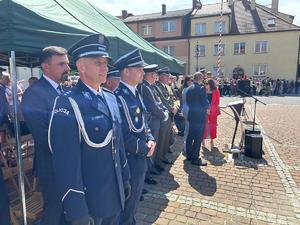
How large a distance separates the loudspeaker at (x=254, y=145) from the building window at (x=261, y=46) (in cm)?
3043

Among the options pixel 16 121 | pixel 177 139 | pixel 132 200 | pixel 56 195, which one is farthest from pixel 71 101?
pixel 177 139

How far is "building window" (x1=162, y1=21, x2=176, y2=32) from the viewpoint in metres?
38.4

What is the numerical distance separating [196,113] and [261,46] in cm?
3157

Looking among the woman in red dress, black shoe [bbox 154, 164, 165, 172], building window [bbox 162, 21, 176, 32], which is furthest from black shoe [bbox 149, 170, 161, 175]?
building window [bbox 162, 21, 176, 32]

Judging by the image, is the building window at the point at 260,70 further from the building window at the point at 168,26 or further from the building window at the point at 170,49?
the building window at the point at 168,26

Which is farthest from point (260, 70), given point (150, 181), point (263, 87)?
point (150, 181)

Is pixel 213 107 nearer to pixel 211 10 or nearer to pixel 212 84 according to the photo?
pixel 212 84

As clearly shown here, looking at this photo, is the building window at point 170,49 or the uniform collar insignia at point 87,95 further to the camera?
the building window at point 170,49

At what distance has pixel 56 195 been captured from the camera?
2.39 m

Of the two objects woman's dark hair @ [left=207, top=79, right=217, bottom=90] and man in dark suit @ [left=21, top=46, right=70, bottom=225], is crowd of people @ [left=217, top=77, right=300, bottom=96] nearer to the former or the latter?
woman's dark hair @ [left=207, top=79, right=217, bottom=90]

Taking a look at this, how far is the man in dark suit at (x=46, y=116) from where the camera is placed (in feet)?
7.86

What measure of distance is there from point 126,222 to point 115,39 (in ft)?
9.70

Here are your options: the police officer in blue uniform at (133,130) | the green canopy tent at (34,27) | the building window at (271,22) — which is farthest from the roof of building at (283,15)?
the police officer in blue uniform at (133,130)

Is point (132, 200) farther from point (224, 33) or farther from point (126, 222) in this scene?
point (224, 33)
